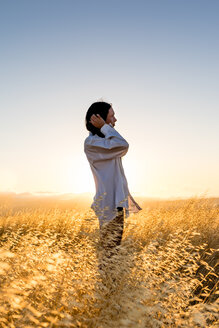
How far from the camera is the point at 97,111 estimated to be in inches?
143

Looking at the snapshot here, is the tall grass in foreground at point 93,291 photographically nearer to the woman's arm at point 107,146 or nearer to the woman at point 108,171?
the woman at point 108,171

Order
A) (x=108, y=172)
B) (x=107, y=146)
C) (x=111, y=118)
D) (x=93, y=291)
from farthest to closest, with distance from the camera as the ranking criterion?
1. (x=111, y=118)
2. (x=108, y=172)
3. (x=107, y=146)
4. (x=93, y=291)

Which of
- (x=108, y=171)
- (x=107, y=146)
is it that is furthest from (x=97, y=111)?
(x=108, y=171)

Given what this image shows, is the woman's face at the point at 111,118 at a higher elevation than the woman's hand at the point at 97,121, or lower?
higher

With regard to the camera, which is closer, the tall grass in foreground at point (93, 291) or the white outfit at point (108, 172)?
the tall grass in foreground at point (93, 291)

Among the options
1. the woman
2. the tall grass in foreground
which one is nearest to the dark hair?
the woman

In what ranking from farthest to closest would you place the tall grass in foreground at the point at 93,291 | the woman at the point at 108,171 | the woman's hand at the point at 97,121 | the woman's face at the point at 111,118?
the woman's face at the point at 111,118, the woman's hand at the point at 97,121, the woman at the point at 108,171, the tall grass in foreground at the point at 93,291

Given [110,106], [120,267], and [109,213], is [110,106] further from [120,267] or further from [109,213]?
[120,267]

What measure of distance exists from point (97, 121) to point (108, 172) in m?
0.58

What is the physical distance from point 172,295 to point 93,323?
693 millimetres

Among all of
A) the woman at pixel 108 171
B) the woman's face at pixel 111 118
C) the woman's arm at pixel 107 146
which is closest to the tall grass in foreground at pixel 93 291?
the woman at pixel 108 171

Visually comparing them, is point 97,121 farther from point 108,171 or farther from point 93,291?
point 93,291

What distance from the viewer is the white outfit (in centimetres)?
325

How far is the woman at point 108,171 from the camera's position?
10.5ft
